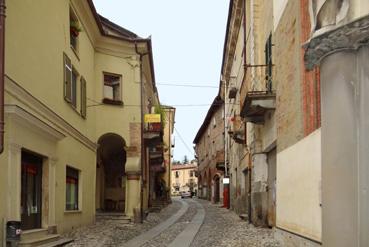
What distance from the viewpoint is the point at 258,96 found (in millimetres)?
16312

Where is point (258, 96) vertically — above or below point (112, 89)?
below

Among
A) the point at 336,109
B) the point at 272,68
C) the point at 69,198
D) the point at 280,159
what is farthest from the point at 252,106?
the point at 336,109

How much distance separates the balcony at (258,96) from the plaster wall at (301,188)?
8.84ft

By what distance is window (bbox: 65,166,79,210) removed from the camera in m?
18.9

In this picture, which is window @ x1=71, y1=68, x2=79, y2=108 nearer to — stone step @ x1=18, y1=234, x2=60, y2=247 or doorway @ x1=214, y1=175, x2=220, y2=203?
stone step @ x1=18, y1=234, x2=60, y2=247

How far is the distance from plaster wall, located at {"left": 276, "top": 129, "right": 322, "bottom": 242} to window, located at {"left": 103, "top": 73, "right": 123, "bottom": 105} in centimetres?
1157

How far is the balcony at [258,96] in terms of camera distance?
16375mm

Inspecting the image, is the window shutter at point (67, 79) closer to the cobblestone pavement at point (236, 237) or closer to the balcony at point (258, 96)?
the balcony at point (258, 96)

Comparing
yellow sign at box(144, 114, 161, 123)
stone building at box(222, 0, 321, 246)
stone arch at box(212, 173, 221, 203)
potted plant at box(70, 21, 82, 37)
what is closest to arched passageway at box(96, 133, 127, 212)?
yellow sign at box(144, 114, 161, 123)

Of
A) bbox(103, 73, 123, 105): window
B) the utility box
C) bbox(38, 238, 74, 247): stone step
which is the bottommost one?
bbox(38, 238, 74, 247): stone step

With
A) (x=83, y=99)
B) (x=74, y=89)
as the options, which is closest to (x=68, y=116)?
(x=74, y=89)

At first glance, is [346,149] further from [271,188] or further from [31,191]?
[271,188]

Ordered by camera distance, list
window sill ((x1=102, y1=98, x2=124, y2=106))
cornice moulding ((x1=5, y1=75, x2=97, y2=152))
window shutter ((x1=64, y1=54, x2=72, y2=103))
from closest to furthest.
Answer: cornice moulding ((x1=5, y1=75, x2=97, y2=152)) → window shutter ((x1=64, y1=54, x2=72, y2=103)) → window sill ((x1=102, y1=98, x2=124, y2=106))

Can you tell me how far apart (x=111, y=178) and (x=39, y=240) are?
15478mm
